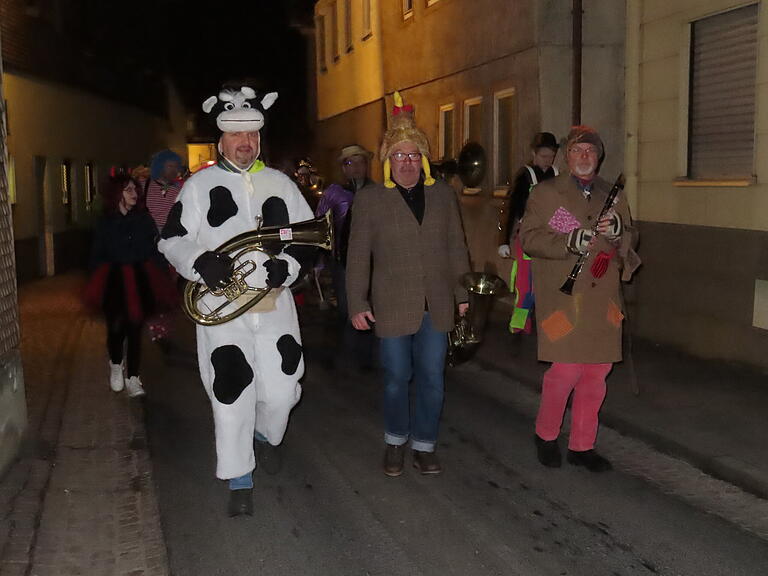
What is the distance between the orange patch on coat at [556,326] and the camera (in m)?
5.43

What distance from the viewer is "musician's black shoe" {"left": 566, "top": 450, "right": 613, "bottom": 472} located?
18.4 feet

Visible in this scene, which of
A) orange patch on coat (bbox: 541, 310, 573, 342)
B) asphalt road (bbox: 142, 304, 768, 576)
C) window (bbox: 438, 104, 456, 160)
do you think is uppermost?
window (bbox: 438, 104, 456, 160)

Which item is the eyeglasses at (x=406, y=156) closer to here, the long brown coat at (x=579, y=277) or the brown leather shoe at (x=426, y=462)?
the long brown coat at (x=579, y=277)

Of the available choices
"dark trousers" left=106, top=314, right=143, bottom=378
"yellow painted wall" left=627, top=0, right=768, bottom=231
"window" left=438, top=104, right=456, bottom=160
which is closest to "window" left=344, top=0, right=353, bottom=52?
"window" left=438, top=104, right=456, bottom=160

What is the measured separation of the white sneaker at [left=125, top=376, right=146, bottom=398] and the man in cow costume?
2969 millimetres

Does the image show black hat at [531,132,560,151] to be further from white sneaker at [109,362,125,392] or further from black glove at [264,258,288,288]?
black glove at [264,258,288,288]

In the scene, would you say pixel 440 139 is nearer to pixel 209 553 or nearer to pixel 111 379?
pixel 111 379

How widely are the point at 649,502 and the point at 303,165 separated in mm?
9831

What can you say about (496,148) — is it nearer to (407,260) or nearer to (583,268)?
(583,268)

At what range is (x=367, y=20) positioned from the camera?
64.8 feet

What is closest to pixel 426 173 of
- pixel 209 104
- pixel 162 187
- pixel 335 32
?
pixel 209 104

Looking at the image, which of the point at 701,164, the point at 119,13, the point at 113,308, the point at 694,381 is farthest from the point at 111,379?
the point at 119,13


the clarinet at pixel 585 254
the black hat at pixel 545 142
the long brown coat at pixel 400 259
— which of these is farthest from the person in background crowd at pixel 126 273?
the black hat at pixel 545 142

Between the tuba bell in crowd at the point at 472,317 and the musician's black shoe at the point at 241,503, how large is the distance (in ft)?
4.70
